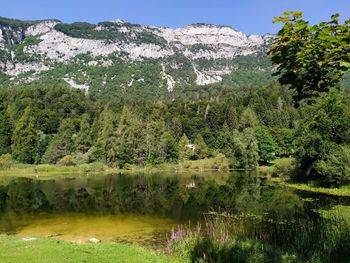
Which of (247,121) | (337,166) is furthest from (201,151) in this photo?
(337,166)

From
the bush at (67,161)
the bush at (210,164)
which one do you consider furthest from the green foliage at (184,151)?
the bush at (67,161)

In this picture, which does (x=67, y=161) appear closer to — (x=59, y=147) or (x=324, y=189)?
(x=59, y=147)

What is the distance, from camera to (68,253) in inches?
661

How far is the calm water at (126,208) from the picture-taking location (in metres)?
27.2

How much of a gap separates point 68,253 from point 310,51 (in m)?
13.9

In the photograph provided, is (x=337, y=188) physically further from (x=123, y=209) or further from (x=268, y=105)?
(x=268, y=105)

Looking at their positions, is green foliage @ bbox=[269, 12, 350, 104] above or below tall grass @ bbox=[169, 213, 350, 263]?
above

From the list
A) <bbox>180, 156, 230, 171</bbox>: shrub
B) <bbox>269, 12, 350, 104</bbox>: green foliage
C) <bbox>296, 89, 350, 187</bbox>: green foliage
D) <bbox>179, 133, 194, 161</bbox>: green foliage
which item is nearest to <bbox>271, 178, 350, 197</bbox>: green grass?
<bbox>296, 89, 350, 187</bbox>: green foliage

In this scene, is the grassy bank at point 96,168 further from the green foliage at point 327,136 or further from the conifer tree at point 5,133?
the green foliage at point 327,136

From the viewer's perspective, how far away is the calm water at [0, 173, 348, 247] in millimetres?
27172

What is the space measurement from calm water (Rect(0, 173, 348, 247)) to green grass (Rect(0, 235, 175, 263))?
15.9 feet

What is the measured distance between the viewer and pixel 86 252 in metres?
17.2

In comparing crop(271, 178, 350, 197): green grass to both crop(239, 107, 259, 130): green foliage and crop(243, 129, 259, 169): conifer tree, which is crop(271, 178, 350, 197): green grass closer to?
crop(243, 129, 259, 169): conifer tree

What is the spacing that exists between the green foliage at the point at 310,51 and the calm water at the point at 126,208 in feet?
55.4
